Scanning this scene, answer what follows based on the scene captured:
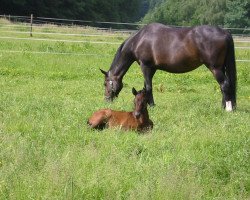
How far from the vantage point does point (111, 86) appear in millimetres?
9742

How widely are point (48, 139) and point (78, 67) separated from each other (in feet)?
29.6

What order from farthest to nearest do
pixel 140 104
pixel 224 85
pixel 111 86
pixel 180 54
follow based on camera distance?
pixel 111 86 < pixel 180 54 < pixel 224 85 < pixel 140 104

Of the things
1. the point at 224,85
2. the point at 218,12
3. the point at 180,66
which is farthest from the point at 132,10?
the point at 224,85

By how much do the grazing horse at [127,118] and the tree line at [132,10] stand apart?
4416 centimetres

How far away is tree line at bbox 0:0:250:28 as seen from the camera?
51.4m

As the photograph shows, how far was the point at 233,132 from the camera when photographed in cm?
645

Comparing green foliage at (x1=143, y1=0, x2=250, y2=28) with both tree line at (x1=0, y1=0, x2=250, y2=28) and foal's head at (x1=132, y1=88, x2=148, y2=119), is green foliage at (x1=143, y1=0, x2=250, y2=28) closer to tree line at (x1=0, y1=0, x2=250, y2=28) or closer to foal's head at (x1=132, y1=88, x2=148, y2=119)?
tree line at (x1=0, y1=0, x2=250, y2=28)

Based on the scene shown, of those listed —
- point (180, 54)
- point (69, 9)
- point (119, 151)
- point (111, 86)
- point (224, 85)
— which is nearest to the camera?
point (119, 151)

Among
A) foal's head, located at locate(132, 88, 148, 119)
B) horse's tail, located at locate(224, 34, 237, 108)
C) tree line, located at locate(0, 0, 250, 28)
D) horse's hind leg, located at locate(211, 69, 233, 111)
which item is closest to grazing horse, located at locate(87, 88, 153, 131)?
foal's head, located at locate(132, 88, 148, 119)

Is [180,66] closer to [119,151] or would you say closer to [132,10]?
[119,151]

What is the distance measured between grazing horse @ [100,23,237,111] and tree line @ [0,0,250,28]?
135ft

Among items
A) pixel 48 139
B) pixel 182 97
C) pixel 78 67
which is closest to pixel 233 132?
pixel 48 139

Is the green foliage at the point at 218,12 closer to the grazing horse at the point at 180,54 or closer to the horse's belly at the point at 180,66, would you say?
the grazing horse at the point at 180,54

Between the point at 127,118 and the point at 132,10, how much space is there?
233 ft
